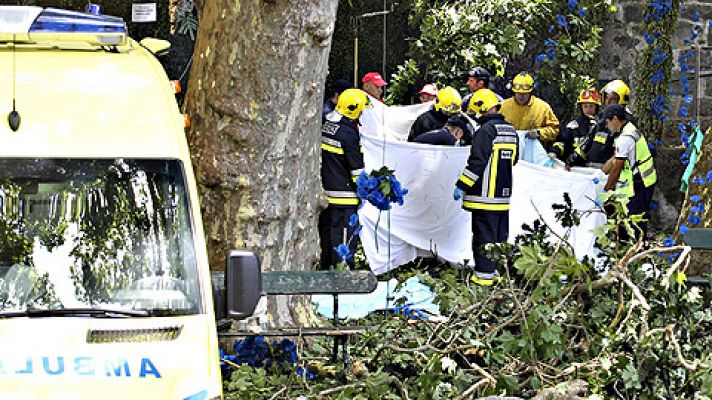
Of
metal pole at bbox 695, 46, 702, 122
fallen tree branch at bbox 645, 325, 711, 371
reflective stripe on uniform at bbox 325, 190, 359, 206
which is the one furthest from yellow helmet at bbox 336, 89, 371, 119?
Answer: metal pole at bbox 695, 46, 702, 122

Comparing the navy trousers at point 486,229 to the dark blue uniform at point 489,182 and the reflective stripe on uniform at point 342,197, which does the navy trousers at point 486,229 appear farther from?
the reflective stripe on uniform at point 342,197

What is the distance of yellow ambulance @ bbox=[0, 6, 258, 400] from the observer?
16.9 feet

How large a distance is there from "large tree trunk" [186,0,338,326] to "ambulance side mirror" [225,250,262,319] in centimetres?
305

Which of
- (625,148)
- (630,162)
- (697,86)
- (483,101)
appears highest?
(483,101)

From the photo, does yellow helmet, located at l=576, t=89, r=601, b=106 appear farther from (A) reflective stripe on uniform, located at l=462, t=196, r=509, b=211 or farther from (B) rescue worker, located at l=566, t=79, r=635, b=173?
(A) reflective stripe on uniform, located at l=462, t=196, r=509, b=211

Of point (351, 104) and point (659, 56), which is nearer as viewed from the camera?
point (351, 104)

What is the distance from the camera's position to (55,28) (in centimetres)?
575

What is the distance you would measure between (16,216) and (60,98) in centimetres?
50

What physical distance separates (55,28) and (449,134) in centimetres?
736

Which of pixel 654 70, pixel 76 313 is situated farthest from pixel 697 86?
pixel 76 313

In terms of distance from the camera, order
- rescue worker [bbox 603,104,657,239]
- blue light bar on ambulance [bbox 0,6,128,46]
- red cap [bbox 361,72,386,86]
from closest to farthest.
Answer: blue light bar on ambulance [bbox 0,6,128,46] < rescue worker [bbox 603,104,657,239] < red cap [bbox 361,72,386,86]

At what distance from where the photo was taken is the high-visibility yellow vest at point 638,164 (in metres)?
12.8

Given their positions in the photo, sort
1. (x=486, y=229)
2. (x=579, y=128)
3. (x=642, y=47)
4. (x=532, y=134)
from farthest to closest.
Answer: (x=642, y=47), (x=579, y=128), (x=532, y=134), (x=486, y=229)

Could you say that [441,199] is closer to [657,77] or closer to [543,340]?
[657,77]
